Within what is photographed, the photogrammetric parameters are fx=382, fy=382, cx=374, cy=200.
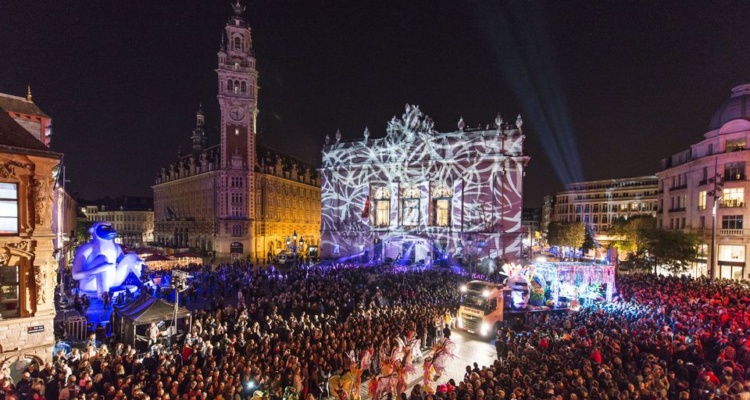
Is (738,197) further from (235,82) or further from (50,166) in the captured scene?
(235,82)

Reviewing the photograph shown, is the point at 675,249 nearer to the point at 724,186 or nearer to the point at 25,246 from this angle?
the point at 724,186

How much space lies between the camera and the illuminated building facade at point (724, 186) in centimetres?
3078

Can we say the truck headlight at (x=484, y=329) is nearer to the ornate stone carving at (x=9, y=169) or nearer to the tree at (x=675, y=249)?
the ornate stone carving at (x=9, y=169)

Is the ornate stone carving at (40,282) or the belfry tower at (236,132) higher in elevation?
the belfry tower at (236,132)

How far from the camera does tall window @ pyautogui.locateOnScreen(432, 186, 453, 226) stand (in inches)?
1718

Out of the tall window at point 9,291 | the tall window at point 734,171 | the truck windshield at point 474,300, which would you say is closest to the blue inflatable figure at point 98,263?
the tall window at point 9,291

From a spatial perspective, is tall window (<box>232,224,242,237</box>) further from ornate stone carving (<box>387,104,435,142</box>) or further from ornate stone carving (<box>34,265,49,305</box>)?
ornate stone carving (<box>34,265,49,305</box>)

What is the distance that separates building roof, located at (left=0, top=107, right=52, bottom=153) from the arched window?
119ft

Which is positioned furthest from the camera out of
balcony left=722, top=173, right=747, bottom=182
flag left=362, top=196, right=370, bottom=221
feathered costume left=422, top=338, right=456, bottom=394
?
flag left=362, top=196, right=370, bottom=221

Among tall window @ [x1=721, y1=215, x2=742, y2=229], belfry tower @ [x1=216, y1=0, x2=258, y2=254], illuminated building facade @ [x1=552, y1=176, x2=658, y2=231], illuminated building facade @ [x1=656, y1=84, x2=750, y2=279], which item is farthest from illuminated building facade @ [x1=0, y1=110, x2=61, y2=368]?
illuminated building facade @ [x1=552, y1=176, x2=658, y2=231]

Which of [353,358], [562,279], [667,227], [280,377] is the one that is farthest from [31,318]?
[667,227]

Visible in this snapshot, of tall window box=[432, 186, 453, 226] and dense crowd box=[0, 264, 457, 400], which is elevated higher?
tall window box=[432, 186, 453, 226]

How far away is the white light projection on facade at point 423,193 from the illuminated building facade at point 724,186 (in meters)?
14.7

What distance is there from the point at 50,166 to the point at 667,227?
49431 millimetres
